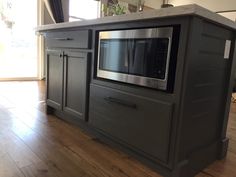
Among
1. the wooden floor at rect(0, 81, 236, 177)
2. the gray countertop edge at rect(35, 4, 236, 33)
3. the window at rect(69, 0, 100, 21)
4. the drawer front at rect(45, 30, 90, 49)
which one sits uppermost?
the window at rect(69, 0, 100, 21)

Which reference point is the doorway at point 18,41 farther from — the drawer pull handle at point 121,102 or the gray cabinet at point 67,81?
the drawer pull handle at point 121,102

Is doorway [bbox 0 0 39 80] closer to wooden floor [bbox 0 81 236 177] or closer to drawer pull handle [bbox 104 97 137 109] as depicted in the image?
wooden floor [bbox 0 81 236 177]

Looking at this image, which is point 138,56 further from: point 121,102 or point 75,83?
point 75,83

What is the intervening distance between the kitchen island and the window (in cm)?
349

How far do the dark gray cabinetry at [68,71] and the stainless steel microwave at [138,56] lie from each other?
210 mm

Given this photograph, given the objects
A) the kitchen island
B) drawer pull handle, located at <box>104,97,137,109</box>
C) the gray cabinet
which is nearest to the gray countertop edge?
the kitchen island

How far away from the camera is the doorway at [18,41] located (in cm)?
439

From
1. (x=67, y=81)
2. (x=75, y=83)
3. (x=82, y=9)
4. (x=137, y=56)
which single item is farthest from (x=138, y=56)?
(x=82, y=9)

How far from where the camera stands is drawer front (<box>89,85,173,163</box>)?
121 cm

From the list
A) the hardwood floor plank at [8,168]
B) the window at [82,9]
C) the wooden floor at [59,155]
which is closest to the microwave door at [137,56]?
the wooden floor at [59,155]

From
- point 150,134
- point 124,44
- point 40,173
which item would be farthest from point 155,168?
point 124,44

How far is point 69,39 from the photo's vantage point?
189 cm

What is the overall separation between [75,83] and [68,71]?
15 cm

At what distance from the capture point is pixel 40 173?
1.24 metres
